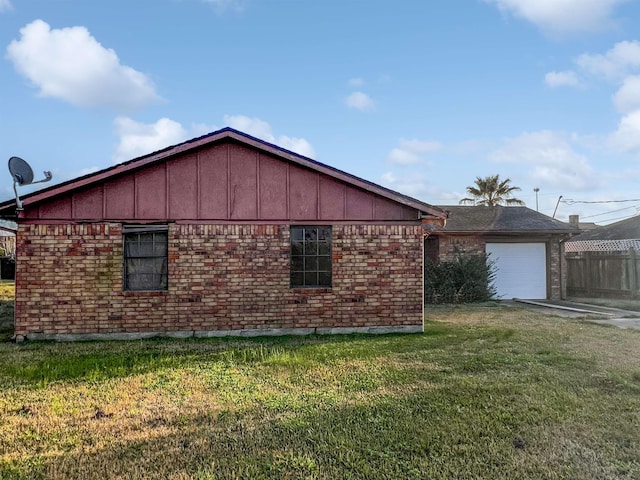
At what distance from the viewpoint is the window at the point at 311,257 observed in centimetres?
942

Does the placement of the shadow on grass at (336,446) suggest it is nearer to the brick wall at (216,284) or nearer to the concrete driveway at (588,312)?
the brick wall at (216,284)

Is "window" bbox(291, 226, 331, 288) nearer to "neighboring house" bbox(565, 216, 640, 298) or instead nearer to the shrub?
the shrub

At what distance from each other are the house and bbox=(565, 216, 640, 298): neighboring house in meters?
11.7

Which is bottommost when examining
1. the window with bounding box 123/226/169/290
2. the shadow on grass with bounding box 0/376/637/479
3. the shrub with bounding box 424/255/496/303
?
the shadow on grass with bounding box 0/376/637/479

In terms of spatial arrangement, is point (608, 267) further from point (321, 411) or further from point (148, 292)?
point (321, 411)

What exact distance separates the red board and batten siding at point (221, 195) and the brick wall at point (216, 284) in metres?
0.26

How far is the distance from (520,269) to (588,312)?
435 centimetres

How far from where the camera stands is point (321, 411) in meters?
4.65

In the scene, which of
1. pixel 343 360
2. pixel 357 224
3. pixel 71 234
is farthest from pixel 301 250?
pixel 71 234

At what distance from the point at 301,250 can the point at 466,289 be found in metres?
8.43

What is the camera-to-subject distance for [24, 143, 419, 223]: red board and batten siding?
8836 mm

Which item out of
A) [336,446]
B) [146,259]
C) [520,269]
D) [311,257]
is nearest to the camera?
[336,446]

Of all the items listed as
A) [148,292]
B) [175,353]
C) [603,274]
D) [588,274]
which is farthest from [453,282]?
[175,353]

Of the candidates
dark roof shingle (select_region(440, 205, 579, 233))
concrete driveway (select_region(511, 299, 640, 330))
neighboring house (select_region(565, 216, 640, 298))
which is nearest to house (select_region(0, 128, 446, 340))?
concrete driveway (select_region(511, 299, 640, 330))
